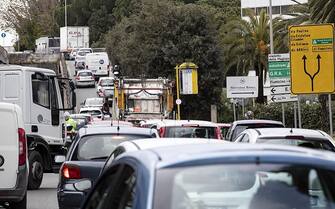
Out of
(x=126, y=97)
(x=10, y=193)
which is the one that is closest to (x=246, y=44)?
(x=126, y=97)

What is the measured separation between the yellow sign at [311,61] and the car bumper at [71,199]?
11592mm

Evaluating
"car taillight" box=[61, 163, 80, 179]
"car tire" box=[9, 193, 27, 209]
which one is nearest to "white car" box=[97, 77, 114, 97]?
"car tire" box=[9, 193, 27, 209]

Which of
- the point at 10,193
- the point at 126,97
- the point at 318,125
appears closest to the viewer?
the point at 10,193

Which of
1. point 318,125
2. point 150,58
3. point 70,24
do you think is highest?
point 70,24

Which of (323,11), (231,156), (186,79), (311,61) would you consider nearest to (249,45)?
(186,79)

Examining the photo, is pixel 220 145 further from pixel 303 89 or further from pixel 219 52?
pixel 219 52

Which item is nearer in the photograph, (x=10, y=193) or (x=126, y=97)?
(x=10, y=193)

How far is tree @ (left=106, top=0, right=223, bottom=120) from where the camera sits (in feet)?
176

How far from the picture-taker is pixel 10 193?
12117 mm

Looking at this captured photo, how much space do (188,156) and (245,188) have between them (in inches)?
15.8

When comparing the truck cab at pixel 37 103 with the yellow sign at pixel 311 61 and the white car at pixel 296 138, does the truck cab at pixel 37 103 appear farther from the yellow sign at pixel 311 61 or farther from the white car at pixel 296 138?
the white car at pixel 296 138

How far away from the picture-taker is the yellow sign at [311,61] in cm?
2091

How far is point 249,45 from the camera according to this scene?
5416cm

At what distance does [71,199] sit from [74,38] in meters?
81.6
